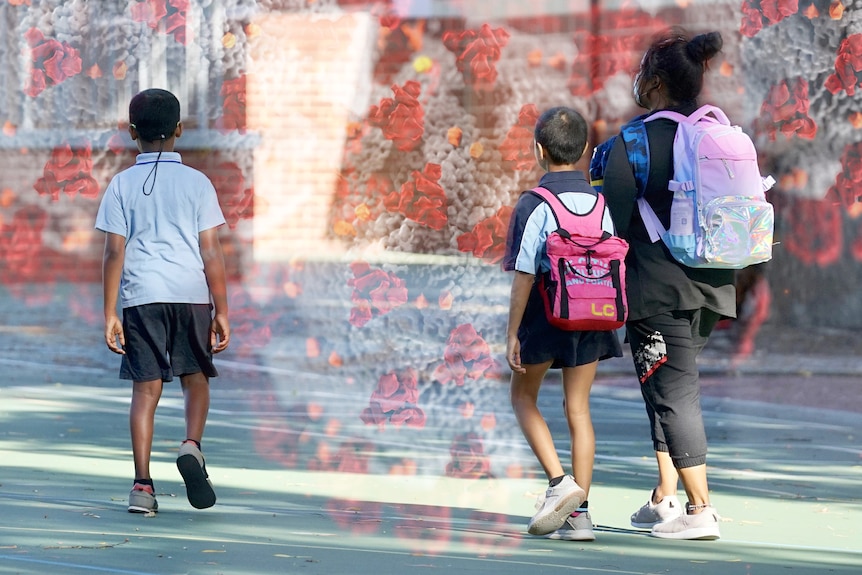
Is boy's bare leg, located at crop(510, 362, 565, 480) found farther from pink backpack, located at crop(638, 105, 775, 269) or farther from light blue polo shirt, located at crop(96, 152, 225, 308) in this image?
light blue polo shirt, located at crop(96, 152, 225, 308)

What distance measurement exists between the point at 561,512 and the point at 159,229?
1.81 m

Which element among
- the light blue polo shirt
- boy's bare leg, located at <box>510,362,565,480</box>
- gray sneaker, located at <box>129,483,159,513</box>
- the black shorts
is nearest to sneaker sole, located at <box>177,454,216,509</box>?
gray sneaker, located at <box>129,483,159,513</box>

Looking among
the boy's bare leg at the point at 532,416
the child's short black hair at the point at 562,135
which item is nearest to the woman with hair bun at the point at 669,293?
the child's short black hair at the point at 562,135

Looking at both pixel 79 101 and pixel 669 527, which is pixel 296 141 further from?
pixel 669 527

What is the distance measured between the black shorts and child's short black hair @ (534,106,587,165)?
1451 millimetres

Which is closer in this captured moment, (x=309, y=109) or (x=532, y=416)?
(x=532, y=416)

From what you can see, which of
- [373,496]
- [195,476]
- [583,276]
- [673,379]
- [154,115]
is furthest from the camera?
[373,496]

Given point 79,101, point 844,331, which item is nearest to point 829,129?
point 844,331

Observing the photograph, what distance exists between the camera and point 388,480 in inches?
268

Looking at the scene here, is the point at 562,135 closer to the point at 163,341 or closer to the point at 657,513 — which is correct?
the point at 657,513

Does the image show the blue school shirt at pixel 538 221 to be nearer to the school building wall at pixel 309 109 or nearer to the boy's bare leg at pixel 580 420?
the boy's bare leg at pixel 580 420

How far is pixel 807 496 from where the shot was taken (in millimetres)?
6609

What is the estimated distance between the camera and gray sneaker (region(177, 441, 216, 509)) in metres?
5.61

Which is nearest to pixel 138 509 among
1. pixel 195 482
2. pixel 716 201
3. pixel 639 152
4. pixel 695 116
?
pixel 195 482
